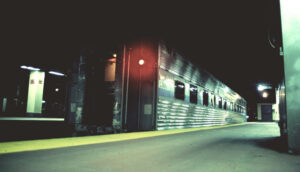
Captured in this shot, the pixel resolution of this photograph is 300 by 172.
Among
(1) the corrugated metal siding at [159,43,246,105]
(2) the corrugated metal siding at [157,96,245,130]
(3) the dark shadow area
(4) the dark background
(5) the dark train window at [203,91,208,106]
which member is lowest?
(3) the dark shadow area

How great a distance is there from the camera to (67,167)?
241cm

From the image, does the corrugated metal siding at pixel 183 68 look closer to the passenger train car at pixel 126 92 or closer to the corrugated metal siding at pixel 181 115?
the passenger train car at pixel 126 92

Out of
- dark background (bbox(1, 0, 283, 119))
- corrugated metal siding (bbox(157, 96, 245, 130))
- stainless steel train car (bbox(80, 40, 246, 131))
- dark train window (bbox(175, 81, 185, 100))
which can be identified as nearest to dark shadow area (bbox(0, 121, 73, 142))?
stainless steel train car (bbox(80, 40, 246, 131))

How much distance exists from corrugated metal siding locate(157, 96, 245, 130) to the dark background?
3.18m

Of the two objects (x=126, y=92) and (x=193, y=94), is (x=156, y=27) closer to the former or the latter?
(x=126, y=92)

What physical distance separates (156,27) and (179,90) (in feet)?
13.4

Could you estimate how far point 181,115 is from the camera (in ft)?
36.0

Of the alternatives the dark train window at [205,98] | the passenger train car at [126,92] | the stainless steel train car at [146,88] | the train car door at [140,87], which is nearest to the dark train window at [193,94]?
the passenger train car at [126,92]

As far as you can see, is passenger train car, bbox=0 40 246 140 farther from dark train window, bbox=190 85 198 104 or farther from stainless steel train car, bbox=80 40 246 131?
dark train window, bbox=190 85 198 104

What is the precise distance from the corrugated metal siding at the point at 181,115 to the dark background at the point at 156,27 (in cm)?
318

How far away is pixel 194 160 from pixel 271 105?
145 feet

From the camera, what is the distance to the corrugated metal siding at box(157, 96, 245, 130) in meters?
9.20

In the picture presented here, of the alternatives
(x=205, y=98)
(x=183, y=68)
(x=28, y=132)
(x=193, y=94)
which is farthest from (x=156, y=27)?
(x=205, y=98)

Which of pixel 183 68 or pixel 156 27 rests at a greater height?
pixel 156 27
